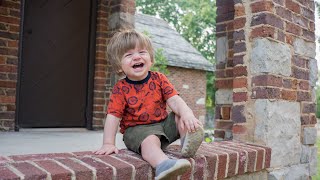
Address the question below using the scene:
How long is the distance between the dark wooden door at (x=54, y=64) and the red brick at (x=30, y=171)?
3404mm

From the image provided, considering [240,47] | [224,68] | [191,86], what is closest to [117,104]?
[240,47]

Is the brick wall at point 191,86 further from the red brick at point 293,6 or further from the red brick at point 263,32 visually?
the red brick at point 263,32

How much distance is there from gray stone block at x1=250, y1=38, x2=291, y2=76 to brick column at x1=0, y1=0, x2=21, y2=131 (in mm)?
3018

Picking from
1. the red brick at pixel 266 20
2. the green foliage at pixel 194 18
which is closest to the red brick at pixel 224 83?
the red brick at pixel 266 20

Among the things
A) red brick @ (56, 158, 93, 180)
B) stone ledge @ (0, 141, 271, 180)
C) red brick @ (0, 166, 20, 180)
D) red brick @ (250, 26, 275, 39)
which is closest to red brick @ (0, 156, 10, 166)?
stone ledge @ (0, 141, 271, 180)

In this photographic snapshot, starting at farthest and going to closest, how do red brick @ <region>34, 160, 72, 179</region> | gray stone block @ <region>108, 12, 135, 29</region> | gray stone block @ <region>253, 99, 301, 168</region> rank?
gray stone block @ <region>108, 12, 135, 29</region> < gray stone block @ <region>253, 99, 301, 168</region> < red brick @ <region>34, 160, 72, 179</region>

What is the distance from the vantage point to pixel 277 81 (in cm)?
293

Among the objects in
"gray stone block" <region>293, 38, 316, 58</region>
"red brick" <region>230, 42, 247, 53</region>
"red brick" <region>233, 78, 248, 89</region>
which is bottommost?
"red brick" <region>233, 78, 248, 89</region>

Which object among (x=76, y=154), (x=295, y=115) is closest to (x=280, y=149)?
(x=295, y=115)

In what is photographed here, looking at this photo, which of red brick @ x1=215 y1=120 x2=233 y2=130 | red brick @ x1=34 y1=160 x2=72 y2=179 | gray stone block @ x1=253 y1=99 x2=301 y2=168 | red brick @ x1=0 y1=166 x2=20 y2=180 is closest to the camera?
red brick @ x1=0 y1=166 x2=20 y2=180

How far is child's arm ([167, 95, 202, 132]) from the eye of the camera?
194 cm

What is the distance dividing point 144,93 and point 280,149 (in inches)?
55.1

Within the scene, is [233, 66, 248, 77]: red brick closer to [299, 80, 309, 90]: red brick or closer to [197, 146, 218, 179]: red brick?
[299, 80, 309, 90]: red brick

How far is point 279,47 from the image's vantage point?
2953mm
